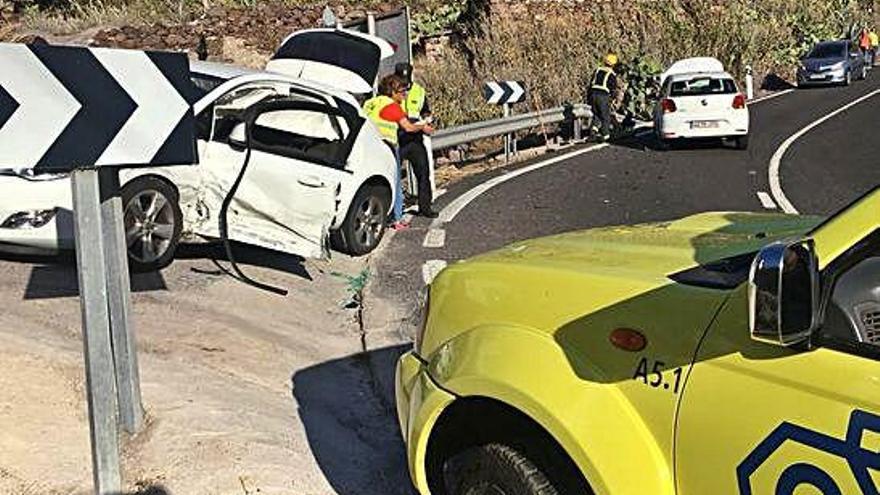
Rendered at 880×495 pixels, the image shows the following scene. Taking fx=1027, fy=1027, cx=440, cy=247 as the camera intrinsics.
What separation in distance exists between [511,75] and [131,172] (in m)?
19.5

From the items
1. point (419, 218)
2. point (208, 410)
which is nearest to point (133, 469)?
point (208, 410)

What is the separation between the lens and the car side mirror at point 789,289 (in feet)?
7.45

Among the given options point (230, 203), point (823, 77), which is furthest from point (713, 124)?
point (823, 77)

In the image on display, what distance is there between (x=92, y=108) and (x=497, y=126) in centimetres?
1275

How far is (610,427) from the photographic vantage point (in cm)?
279

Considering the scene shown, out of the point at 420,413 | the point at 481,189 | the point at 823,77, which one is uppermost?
the point at 420,413

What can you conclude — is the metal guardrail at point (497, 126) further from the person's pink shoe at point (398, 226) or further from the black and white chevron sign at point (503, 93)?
the person's pink shoe at point (398, 226)

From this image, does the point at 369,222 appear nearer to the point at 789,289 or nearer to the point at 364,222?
the point at 364,222

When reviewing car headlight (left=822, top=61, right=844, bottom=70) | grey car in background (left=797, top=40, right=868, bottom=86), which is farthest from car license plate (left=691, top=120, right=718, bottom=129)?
car headlight (left=822, top=61, right=844, bottom=70)

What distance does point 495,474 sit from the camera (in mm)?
Result: 3205

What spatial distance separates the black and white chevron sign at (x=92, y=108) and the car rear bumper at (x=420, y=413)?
137 cm

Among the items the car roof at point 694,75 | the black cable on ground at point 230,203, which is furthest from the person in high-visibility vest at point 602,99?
the black cable on ground at point 230,203

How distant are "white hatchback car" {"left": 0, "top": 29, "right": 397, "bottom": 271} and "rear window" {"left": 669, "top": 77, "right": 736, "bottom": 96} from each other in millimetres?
→ 10099

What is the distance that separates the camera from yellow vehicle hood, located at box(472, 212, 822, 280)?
313 centimetres
